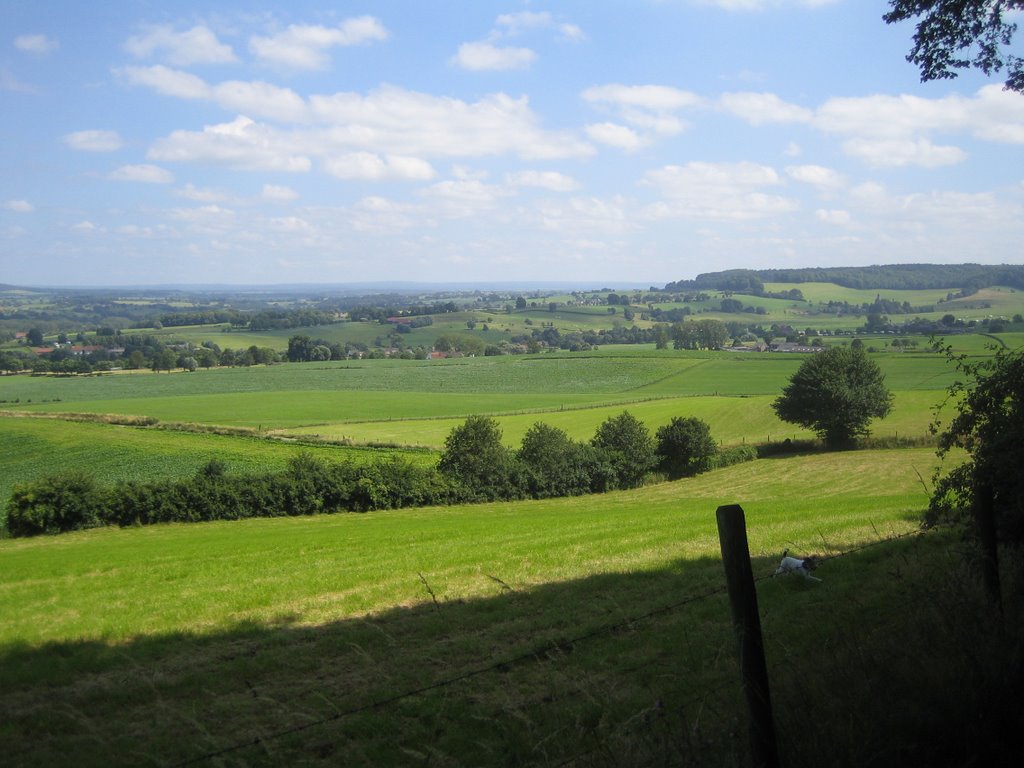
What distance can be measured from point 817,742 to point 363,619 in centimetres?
768

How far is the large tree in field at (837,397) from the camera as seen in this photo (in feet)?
169

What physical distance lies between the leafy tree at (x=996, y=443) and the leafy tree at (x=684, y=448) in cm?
3946

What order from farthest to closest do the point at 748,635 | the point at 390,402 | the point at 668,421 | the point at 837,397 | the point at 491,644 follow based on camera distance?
the point at 390,402 → the point at 668,421 → the point at 837,397 → the point at 491,644 → the point at 748,635

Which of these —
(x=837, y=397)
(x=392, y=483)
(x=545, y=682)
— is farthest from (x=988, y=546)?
(x=837, y=397)

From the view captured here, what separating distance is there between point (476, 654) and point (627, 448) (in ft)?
129

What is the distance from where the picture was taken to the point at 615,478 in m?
45.5

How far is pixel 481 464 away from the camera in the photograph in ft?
135

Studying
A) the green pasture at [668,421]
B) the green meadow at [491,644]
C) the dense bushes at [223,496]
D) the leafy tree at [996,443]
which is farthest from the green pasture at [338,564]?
the green pasture at [668,421]

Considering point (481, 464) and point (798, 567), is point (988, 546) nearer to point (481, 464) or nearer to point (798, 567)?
point (798, 567)

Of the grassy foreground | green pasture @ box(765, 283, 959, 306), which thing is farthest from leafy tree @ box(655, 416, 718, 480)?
green pasture @ box(765, 283, 959, 306)

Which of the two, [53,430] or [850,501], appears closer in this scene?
[850,501]

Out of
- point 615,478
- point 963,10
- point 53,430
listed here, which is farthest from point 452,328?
point 963,10

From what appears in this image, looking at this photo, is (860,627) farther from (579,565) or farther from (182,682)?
(182,682)

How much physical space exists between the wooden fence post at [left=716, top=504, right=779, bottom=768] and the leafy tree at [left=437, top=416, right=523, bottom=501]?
118ft
